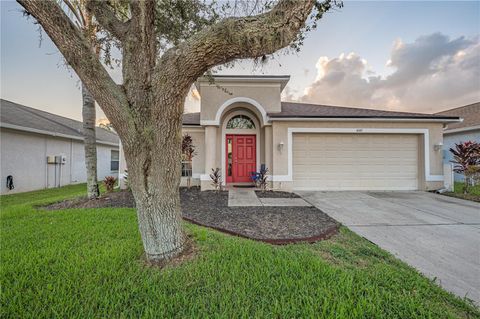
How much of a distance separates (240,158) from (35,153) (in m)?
11.3

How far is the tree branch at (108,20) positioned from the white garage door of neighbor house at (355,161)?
770 centimetres

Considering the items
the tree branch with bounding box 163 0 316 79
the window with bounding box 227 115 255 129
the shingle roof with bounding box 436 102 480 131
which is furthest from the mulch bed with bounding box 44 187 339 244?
the shingle roof with bounding box 436 102 480 131

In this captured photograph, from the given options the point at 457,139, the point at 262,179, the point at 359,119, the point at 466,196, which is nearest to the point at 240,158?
the point at 262,179

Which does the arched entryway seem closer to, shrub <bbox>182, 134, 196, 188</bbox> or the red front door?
the red front door

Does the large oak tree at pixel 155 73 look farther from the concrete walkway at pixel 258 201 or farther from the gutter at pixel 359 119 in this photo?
the gutter at pixel 359 119

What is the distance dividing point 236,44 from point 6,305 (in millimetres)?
3782

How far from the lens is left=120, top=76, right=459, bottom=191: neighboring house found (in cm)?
890

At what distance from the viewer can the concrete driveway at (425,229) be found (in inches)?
115

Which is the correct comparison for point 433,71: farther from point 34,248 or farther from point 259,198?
point 34,248

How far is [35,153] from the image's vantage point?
10922mm

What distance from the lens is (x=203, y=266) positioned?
2725 millimetres

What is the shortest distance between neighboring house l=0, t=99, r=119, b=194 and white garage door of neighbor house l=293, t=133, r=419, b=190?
13.7 metres

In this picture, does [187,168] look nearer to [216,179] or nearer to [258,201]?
[216,179]

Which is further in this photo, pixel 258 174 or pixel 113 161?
pixel 113 161
